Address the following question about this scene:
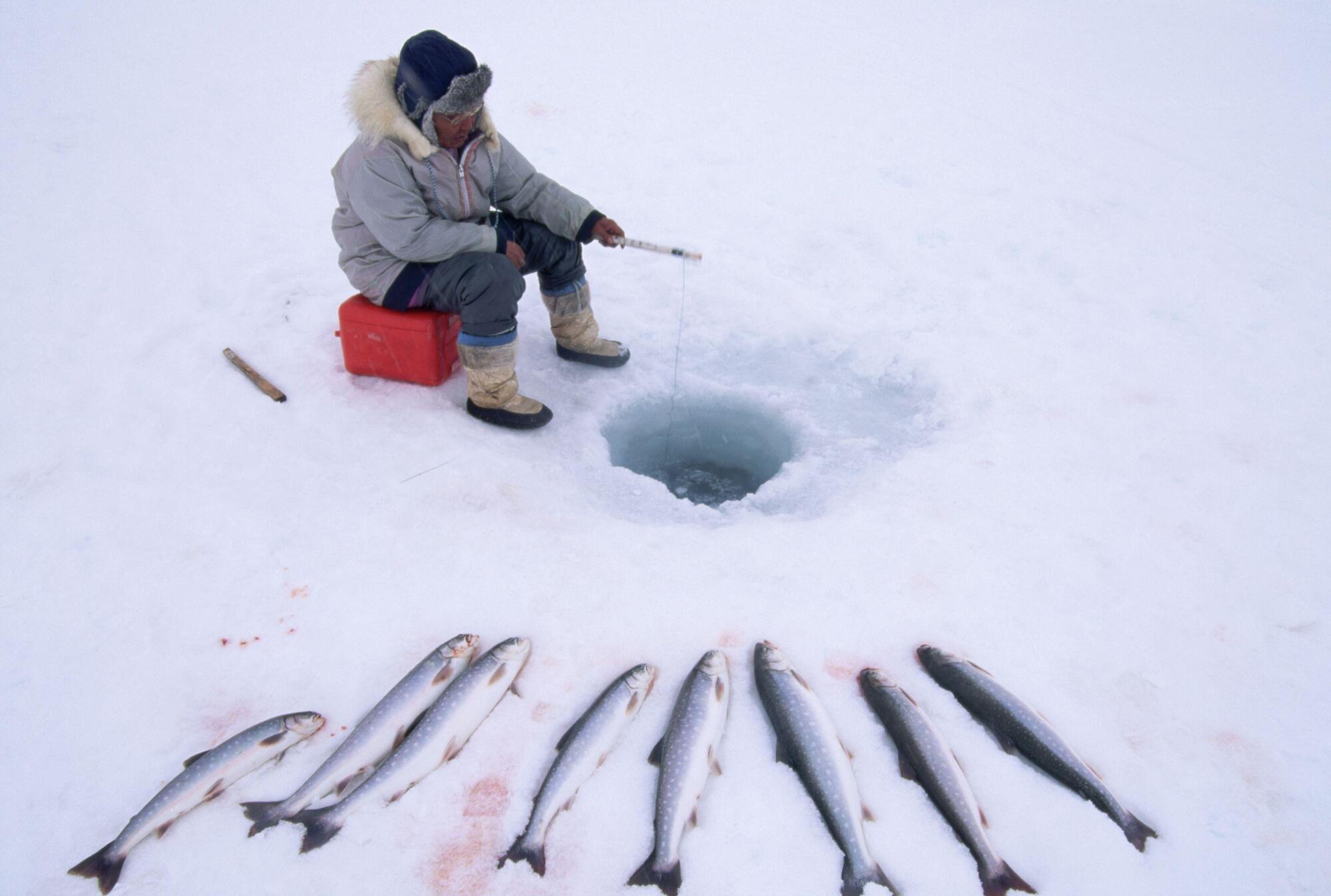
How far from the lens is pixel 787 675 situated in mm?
2500

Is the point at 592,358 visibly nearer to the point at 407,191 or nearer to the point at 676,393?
the point at 676,393

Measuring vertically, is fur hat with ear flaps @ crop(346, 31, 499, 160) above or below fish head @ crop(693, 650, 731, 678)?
above

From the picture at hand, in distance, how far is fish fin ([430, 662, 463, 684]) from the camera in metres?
2.48

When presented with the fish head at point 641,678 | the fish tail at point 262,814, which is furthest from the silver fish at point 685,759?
the fish tail at point 262,814

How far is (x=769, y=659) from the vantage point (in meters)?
2.56

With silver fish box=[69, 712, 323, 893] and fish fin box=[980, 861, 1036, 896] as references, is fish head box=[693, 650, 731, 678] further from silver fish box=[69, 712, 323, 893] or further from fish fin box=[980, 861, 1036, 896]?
silver fish box=[69, 712, 323, 893]

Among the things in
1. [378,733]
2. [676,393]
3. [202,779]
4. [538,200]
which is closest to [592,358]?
[676,393]

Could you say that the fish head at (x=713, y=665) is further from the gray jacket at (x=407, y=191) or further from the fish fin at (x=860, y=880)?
the gray jacket at (x=407, y=191)

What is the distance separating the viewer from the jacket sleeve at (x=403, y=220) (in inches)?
126

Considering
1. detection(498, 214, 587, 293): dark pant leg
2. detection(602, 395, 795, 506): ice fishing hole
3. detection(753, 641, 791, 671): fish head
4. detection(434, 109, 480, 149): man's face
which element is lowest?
detection(602, 395, 795, 506): ice fishing hole

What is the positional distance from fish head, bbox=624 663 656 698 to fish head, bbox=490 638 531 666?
15.1 inches

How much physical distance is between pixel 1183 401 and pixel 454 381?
4120 mm

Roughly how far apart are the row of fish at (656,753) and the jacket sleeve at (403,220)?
1831 millimetres

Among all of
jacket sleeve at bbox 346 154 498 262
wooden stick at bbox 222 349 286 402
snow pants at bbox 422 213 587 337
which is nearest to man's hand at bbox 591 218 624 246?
snow pants at bbox 422 213 587 337
